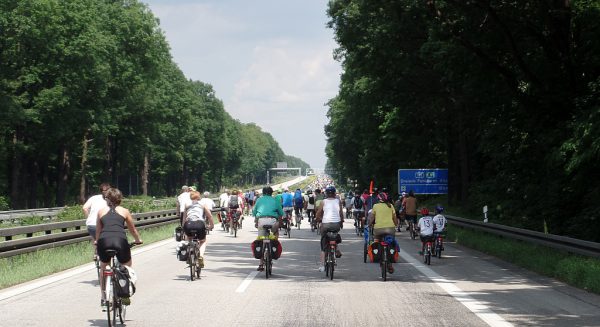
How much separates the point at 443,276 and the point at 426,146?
3093cm

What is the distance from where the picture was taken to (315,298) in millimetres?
12148

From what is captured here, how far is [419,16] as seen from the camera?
24609 millimetres

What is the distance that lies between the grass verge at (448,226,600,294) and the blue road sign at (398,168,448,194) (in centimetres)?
1615

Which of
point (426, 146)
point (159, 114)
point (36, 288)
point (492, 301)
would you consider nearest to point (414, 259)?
point (492, 301)

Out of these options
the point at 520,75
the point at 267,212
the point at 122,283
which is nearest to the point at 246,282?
the point at 267,212

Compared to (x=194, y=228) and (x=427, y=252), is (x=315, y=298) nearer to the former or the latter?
(x=194, y=228)

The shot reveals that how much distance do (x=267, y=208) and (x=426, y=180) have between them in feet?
90.7

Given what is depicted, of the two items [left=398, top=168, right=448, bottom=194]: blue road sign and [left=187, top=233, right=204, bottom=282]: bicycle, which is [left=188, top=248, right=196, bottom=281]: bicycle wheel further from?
[left=398, top=168, right=448, bottom=194]: blue road sign

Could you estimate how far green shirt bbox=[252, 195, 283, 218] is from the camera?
1560 cm

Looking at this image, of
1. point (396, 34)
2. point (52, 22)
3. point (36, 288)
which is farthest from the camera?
point (52, 22)

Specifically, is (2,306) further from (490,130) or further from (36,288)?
(490,130)

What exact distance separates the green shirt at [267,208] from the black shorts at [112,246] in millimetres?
6345

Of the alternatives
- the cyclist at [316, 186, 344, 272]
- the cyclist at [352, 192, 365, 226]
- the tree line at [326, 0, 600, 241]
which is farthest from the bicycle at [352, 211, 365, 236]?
A: the cyclist at [316, 186, 344, 272]

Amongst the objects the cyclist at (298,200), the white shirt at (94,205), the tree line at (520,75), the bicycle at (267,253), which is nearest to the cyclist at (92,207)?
the white shirt at (94,205)
